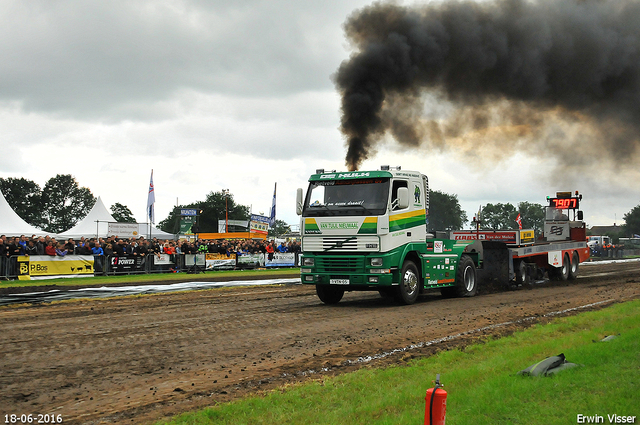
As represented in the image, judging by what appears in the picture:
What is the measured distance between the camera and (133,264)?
26453mm

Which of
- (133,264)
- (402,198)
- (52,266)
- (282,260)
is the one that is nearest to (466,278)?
(402,198)

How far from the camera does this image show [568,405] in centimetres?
496

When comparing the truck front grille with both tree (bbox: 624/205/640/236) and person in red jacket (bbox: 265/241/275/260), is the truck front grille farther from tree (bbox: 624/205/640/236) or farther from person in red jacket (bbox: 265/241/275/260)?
tree (bbox: 624/205/640/236)

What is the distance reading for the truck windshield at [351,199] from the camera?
1330 centimetres

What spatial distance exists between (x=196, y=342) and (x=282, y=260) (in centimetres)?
2476

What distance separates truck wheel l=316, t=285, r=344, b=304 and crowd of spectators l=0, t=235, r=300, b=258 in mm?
13714

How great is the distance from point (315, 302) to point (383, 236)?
335cm

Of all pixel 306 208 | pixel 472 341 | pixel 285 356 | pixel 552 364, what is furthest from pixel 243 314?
pixel 552 364

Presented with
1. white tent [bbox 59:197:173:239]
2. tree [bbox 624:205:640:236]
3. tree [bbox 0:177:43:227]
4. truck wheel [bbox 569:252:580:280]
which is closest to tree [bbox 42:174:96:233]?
tree [bbox 0:177:43:227]

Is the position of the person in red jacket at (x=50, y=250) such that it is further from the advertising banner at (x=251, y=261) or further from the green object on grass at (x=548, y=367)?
the green object on grass at (x=548, y=367)

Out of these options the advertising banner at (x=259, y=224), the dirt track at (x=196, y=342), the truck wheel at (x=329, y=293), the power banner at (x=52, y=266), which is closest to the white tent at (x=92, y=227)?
the advertising banner at (x=259, y=224)

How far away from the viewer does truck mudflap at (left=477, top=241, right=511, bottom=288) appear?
1872cm

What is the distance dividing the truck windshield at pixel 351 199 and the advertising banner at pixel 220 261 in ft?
56.6

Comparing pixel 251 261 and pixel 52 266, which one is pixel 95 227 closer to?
pixel 251 261
